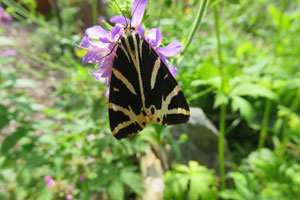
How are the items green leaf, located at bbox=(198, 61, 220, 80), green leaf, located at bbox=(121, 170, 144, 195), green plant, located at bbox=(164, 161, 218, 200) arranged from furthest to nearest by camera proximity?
green leaf, located at bbox=(198, 61, 220, 80) < green leaf, located at bbox=(121, 170, 144, 195) < green plant, located at bbox=(164, 161, 218, 200)

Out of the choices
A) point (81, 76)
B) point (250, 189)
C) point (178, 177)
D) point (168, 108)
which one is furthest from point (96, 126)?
point (250, 189)

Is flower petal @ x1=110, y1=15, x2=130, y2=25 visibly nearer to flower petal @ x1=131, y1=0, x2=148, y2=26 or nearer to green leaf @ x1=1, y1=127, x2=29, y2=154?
flower petal @ x1=131, y1=0, x2=148, y2=26

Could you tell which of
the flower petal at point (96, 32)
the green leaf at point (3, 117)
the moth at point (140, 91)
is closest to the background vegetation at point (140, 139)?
the green leaf at point (3, 117)

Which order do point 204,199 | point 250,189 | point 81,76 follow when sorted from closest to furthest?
point 204,199
point 250,189
point 81,76

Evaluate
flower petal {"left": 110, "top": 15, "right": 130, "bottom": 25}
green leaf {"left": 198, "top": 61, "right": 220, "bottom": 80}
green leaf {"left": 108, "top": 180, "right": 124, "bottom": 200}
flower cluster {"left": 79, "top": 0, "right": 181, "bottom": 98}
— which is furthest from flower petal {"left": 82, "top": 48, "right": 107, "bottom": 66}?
green leaf {"left": 198, "top": 61, "right": 220, "bottom": 80}

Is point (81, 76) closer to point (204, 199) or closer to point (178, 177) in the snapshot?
point (178, 177)
